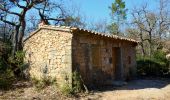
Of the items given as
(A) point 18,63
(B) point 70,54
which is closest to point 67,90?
(B) point 70,54

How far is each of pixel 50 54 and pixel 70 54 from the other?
157 centimetres

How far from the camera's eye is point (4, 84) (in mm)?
13156

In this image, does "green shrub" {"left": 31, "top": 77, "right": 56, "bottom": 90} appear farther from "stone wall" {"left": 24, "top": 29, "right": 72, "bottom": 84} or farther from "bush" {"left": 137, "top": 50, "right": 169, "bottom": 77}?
"bush" {"left": 137, "top": 50, "right": 169, "bottom": 77}

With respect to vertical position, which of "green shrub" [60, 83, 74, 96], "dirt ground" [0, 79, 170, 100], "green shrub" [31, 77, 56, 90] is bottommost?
"dirt ground" [0, 79, 170, 100]

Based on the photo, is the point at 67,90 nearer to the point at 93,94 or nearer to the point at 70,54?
the point at 93,94

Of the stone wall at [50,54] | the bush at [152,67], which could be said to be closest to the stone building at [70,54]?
the stone wall at [50,54]

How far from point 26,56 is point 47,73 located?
245cm

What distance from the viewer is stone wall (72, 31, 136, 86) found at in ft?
40.9

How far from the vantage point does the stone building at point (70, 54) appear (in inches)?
479

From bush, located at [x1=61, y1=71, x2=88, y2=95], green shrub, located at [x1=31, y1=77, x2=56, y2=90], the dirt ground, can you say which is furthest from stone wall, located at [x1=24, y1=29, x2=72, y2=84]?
the dirt ground

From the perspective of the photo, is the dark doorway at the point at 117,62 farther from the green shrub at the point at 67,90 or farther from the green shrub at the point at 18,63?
the green shrub at the point at 18,63

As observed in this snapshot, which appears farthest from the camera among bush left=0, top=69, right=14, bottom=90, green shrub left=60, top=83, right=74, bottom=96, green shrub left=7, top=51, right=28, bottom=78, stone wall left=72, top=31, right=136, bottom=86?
green shrub left=7, top=51, right=28, bottom=78

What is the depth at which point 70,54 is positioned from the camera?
11953mm

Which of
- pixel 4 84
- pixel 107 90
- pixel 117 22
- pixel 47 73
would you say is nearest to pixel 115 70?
A: pixel 107 90
